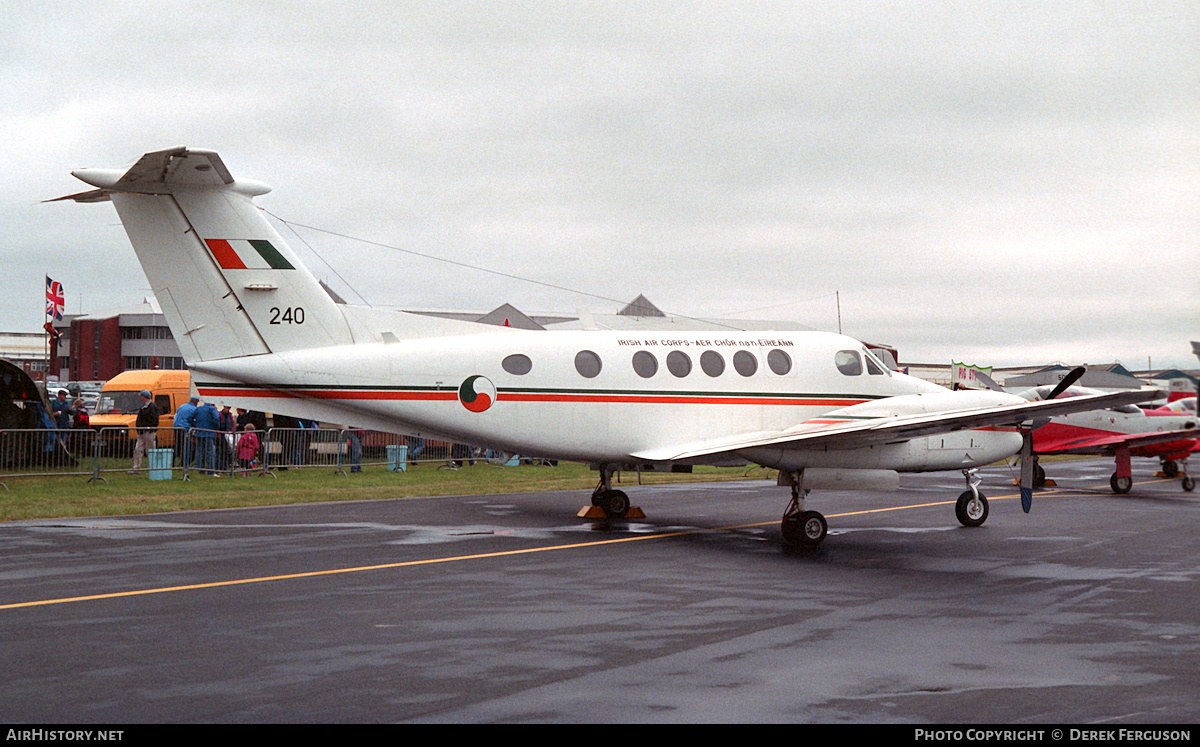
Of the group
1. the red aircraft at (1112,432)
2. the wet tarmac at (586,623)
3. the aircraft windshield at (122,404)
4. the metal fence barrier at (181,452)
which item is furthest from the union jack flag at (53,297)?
the red aircraft at (1112,432)

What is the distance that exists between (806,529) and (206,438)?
17.5 meters

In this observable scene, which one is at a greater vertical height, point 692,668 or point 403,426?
point 403,426

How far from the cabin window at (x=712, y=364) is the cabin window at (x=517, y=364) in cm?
290

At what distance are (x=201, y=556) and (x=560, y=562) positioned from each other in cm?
458

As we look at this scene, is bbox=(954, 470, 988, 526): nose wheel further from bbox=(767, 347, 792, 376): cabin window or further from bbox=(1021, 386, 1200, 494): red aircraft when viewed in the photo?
bbox=(1021, 386, 1200, 494): red aircraft

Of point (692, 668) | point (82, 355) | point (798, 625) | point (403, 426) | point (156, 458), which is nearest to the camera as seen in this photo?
point (692, 668)

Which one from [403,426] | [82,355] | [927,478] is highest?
[82,355]

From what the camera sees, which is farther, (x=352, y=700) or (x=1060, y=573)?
(x=1060, y=573)

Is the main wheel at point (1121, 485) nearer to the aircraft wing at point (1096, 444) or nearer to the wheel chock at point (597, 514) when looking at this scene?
the aircraft wing at point (1096, 444)

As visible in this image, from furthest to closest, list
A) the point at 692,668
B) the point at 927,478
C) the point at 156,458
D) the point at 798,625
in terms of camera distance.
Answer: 1. the point at 927,478
2. the point at 156,458
3. the point at 798,625
4. the point at 692,668

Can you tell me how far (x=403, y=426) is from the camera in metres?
15.5

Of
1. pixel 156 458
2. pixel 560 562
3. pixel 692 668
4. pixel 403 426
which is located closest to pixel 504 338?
pixel 403 426

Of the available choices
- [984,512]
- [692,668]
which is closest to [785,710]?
[692,668]

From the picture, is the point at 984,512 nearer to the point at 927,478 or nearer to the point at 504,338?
the point at 504,338
